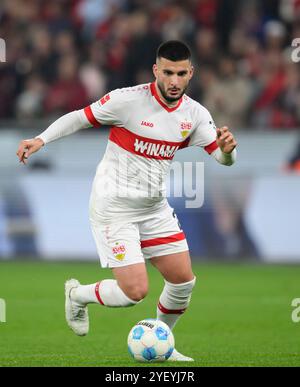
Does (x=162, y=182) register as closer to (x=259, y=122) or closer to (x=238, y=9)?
(x=259, y=122)

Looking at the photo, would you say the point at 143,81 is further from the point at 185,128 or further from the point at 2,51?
the point at 185,128

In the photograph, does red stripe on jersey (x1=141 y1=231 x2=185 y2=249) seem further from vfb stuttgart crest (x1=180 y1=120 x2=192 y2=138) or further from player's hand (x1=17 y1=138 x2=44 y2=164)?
player's hand (x1=17 y1=138 x2=44 y2=164)

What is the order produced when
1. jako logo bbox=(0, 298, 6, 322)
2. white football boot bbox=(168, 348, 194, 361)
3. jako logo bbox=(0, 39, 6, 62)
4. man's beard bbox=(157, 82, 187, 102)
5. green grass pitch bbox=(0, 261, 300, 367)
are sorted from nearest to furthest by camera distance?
white football boot bbox=(168, 348, 194, 361), man's beard bbox=(157, 82, 187, 102), green grass pitch bbox=(0, 261, 300, 367), jako logo bbox=(0, 298, 6, 322), jako logo bbox=(0, 39, 6, 62)

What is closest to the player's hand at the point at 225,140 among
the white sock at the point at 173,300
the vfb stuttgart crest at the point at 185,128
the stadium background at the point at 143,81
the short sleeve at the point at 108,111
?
the vfb stuttgart crest at the point at 185,128

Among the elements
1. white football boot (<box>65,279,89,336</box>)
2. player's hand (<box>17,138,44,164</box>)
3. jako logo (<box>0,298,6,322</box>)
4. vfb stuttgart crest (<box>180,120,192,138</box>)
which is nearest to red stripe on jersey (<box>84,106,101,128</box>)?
player's hand (<box>17,138,44,164</box>)

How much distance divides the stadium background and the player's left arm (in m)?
5.54

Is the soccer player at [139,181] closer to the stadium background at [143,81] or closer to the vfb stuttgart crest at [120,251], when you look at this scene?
the vfb stuttgart crest at [120,251]

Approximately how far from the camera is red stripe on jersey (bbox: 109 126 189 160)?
835 centimetres

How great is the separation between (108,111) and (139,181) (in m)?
0.61

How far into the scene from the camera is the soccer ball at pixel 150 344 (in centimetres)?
791

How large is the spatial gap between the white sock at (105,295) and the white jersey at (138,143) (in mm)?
514

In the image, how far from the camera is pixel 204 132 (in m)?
8.54

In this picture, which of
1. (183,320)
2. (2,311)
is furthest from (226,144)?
(2,311)
